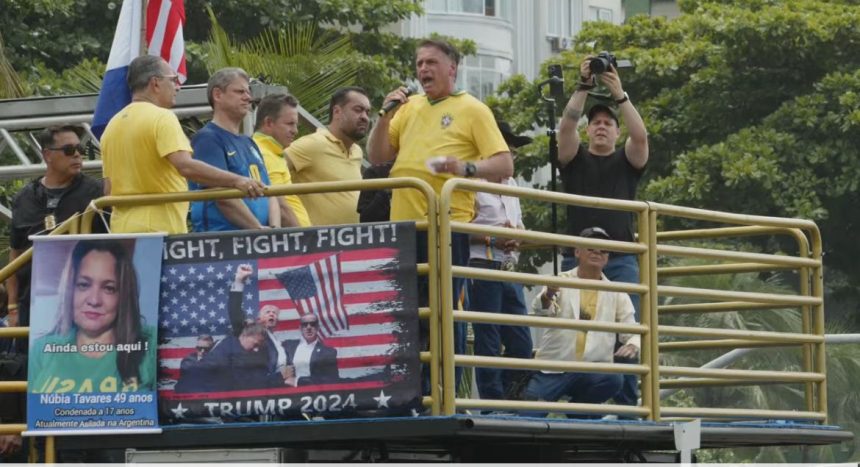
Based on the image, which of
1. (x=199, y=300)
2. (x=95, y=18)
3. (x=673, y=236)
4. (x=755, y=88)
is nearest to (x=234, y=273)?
(x=199, y=300)

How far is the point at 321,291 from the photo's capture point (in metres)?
8.81

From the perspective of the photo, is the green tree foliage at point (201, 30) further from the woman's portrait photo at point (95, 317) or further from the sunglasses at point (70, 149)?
the woman's portrait photo at point (95, 317)

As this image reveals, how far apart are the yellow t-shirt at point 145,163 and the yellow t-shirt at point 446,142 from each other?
1.12m

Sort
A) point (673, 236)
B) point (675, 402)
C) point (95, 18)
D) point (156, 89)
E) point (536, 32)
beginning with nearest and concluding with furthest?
point (156, 89)
point (673, 236)
point (675, 402)
point (95, 18)
point (536, 32)

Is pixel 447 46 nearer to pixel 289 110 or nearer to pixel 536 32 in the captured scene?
pixel 289 110

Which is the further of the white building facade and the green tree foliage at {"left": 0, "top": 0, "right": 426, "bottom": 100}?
the white building facade

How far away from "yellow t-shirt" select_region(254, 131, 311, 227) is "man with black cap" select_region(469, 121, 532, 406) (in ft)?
3.16

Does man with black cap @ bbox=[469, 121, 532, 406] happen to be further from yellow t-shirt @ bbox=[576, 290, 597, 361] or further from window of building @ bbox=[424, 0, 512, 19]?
window of building @ bbox=[424, 0, 512, 19]

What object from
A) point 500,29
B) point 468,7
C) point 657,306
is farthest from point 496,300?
Answer: point 500,29

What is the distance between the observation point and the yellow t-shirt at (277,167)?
10664 mm

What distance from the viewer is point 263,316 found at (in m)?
8.88

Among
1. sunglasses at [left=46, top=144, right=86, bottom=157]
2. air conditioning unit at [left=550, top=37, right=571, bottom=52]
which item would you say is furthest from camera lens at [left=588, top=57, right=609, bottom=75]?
air conditioning unit at [left=550, top=37, right=571, bottom=52]

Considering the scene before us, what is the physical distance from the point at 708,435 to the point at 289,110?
2.91 m

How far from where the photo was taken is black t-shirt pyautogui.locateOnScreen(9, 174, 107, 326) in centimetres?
1068
